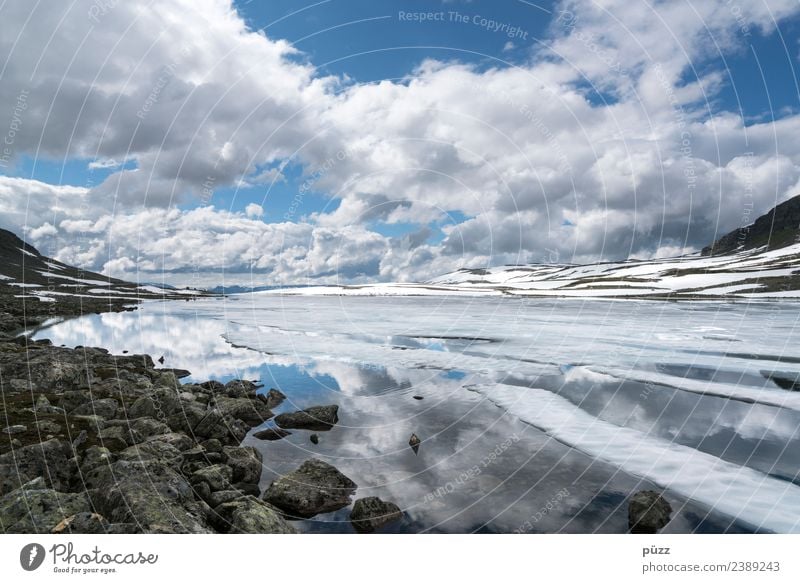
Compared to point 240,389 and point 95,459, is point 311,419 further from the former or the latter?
point 95,459

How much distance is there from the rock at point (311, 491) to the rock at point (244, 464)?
0.82 meters

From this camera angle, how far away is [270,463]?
35.0ft

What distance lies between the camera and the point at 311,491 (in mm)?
8750

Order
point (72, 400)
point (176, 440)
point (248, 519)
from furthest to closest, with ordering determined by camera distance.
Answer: point (72, 400) < point (176, 440) < point (248, 519)

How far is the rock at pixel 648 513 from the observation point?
7.56 meters

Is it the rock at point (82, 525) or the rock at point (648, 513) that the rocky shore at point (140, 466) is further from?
the rock at point (648, 513)

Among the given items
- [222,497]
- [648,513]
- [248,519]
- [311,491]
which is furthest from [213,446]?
[648,513]

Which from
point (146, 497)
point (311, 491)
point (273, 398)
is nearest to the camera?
point (146, 497)

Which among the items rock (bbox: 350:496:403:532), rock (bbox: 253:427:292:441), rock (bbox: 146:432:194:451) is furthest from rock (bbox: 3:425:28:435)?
rock (bbox: 350:496:403:532)

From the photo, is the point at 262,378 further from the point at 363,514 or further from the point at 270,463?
the point at 363,514

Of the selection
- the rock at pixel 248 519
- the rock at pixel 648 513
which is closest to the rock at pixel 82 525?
the rock at pixel 248 519

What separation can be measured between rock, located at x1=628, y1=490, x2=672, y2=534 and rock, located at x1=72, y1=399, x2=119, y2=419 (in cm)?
1254

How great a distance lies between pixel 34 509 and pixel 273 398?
10186 mm
